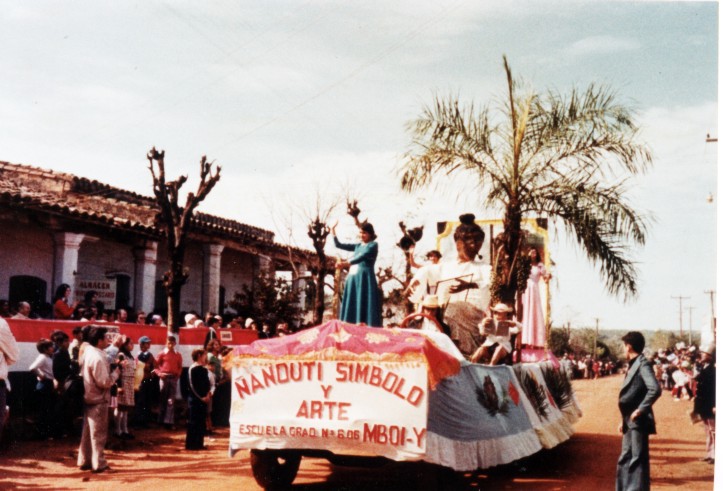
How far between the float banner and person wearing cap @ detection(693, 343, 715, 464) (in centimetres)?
588

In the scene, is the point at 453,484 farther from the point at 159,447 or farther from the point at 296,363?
the point at 159,447

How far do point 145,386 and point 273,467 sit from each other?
18.5 ft

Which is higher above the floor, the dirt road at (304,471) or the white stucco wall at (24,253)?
the white stucco wall at (24,253)

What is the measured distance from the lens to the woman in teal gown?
9195 mm

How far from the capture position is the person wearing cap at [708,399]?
34.7 ft

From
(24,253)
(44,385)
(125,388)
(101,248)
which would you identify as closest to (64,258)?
(24,253)

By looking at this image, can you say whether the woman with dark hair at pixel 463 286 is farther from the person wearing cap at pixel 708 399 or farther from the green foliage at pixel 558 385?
the person wearing cap at pixel 708 399

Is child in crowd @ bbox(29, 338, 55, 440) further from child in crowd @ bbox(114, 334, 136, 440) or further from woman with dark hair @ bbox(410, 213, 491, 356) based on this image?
woman with dark hair @ bbox(410, 213, 491, 356)

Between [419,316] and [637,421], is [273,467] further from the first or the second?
[637,421]

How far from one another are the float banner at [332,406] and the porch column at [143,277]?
41.3ft

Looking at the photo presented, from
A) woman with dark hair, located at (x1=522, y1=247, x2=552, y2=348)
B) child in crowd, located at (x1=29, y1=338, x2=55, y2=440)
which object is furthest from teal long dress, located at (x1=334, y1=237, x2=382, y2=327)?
woman with dark hair, located at (x1=522, y1=247, x2=552, y2=348)

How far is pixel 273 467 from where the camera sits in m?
7.64

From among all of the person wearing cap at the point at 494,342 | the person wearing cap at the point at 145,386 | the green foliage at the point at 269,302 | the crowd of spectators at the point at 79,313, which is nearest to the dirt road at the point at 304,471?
the person wearing cap at the point at 145,386

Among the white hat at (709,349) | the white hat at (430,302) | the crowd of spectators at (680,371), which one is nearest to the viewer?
the white hat at (430,302)
